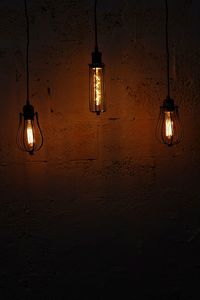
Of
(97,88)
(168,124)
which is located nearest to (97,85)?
(97,88)

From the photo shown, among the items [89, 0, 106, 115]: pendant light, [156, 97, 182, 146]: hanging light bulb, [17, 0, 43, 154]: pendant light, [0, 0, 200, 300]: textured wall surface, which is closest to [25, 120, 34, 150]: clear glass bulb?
[17, 0, 43, 154]: pendant light

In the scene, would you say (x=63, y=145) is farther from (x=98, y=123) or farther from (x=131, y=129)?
(x=131, y=129)

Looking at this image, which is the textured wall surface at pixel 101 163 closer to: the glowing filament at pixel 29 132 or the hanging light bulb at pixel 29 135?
the hanging light bulb at pixel 29 135

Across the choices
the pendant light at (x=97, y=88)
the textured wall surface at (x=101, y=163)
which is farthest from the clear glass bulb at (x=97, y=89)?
the textured wall surface at (x=101, y=163)

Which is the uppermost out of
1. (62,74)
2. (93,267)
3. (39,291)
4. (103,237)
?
(62,74)

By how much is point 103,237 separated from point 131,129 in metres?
0.71

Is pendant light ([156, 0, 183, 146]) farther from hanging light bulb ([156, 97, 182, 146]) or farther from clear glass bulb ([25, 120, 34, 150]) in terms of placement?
clear glass bulb ([25, 120, 34, 150])

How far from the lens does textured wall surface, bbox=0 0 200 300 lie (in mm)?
2246

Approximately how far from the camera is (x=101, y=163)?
7.52 ft

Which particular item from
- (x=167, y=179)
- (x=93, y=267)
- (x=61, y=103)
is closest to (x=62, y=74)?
(x=61, y=103)

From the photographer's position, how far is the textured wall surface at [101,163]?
7.37 ft

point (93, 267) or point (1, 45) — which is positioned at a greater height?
point (1, 45)

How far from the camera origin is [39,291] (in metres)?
2.30

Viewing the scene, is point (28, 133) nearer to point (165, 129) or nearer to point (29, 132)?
point (29, 132)
